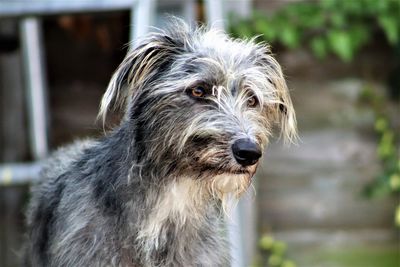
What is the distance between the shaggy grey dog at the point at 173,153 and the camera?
3.66 m

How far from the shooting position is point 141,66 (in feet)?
12.4

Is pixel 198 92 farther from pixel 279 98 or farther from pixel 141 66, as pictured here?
pixel 279 98

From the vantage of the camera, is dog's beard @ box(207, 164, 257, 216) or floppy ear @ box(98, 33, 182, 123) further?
floppy ear @ box(98, 33, 182, 123)

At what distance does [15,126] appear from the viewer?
7246 mm

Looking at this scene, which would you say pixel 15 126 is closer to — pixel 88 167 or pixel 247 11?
pixel 247 11

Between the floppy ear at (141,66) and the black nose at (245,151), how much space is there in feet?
1.64

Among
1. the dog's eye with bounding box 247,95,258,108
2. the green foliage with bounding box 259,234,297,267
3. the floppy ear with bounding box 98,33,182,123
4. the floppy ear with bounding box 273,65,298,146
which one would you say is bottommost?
the green foliage with bounding box 259,234,297,267

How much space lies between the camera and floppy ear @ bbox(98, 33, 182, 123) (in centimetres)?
379

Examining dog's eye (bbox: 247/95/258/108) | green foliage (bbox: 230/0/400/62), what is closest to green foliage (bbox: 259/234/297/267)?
green foliage (bbox: 230/0/400/62)

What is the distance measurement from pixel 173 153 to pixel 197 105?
0.20 meters

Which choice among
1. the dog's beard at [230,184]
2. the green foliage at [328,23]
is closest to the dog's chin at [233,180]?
the dog's beard at [230,184]

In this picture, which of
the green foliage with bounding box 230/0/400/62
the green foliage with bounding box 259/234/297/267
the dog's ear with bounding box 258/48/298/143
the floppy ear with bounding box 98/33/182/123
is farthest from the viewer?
the green foliage with bounding box 259/234/297/267

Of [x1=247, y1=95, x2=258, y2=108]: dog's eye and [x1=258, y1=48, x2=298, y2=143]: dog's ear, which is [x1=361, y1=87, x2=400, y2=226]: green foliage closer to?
[x1=258, y1=48, x2=298, y2=143]: dog's ear

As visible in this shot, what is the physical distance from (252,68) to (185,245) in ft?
2.50
